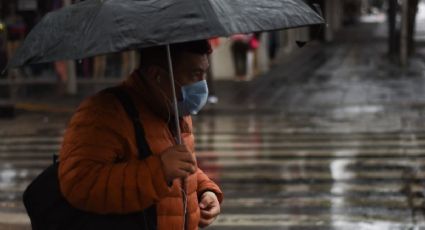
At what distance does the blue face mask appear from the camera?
3.15m

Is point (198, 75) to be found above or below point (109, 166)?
above

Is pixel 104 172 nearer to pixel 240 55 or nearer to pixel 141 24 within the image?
pixel 141 24

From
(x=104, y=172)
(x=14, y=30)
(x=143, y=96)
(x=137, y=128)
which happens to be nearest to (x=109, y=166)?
(x=104, y=172)

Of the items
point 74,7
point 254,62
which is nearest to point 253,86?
point 254,62

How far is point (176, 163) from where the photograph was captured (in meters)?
2.89

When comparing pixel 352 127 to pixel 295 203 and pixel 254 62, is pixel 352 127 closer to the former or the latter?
pixel 295 203

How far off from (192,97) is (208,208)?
1.77ft

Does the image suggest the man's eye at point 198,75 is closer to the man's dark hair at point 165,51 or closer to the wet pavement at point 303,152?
the man's dark hair at point 165,51

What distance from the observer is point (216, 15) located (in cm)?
289

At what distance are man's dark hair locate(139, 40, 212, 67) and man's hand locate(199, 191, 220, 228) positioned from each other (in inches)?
25.9

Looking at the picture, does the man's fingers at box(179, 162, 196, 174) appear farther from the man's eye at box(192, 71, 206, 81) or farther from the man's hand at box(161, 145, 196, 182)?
the man's eye at box(192, 71, 206, 81)

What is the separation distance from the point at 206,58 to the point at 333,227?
486cm

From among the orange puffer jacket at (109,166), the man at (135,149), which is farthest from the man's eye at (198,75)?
the orange puffer jacket at (109,166)

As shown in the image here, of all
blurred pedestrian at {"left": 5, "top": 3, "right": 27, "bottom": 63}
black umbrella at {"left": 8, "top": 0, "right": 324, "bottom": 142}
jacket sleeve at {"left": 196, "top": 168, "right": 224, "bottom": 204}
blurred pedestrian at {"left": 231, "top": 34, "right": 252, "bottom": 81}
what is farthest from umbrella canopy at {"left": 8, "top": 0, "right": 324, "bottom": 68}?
blurred pedestrian at {"left": 5, "top": 3, "right": 27, "bottom": 63}
